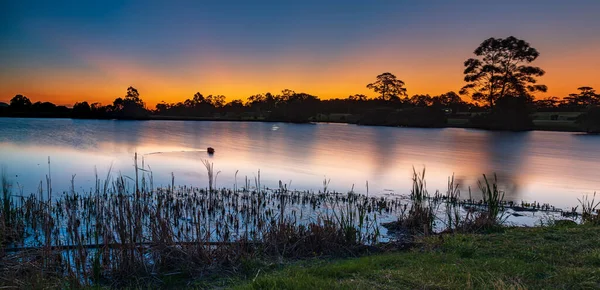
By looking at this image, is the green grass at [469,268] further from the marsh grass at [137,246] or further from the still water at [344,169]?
the still water at [344,169]

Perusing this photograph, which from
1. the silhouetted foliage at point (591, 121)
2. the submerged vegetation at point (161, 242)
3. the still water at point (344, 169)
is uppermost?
the silhouetted foliage at point (591, 121)

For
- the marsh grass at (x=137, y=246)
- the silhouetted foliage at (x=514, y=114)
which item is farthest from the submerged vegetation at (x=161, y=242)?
the silhouetted foliage at (x=514, y=114)

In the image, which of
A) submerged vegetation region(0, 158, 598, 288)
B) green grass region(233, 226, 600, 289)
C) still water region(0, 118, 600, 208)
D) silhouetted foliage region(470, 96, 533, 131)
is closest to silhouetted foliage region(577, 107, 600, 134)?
silhouetted foliage region(470, 96, 533, 131)

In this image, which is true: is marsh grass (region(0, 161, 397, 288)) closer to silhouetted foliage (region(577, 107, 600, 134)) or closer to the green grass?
the green grass

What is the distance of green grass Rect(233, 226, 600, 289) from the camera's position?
5.15m

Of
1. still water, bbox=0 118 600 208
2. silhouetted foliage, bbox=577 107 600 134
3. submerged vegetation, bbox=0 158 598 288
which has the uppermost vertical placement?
silhouetted foliage, bbox=577 107 600 134

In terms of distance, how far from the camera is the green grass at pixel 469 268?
5152 millimetres

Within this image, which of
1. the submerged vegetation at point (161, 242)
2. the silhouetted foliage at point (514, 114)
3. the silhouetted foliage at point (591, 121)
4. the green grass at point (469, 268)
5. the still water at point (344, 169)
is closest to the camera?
the green grass at point (469, 268)

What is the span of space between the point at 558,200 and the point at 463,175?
7154 mm

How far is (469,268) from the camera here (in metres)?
5.83

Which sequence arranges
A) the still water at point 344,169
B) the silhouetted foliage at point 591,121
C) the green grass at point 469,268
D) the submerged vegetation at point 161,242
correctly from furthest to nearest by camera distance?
the silhouetted foliage at point 591,121 → the still water at point 344,169 → the submerged vegetation at point 161,242 → the green grass at point 469,268

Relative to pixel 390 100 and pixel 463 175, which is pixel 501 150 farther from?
pixel 390 100

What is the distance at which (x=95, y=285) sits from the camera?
5922 millimetres

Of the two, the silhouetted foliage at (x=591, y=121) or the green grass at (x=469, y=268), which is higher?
the silhouetted foliage at (x=591, y=121)
